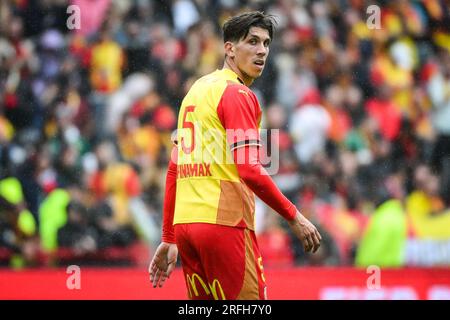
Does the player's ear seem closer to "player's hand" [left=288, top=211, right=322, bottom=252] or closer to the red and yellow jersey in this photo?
the red and yellow jersey

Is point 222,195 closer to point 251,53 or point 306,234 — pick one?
point 306,234

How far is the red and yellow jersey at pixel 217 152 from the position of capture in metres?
4.85

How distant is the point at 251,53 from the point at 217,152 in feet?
2.13

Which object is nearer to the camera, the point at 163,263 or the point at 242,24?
the point at 242,24

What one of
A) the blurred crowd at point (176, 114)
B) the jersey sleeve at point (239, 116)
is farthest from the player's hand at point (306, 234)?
the blurred crowd at point (176, 114)

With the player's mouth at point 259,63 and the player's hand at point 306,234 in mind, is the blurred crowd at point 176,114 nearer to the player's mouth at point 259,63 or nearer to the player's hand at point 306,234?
the player's mouth at point 259,63

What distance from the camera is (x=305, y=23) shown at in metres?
12.5

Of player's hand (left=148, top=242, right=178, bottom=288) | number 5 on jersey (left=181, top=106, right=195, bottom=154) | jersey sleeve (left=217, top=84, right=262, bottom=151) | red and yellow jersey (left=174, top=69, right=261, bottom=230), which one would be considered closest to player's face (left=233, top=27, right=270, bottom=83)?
red and yellow jersey (left=174, top=69, right=261, bottom=230)

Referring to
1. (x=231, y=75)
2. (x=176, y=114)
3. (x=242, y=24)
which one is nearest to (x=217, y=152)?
(x=231, y=75)

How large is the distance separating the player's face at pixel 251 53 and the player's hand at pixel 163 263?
3.63 feet

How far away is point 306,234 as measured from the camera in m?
4.78

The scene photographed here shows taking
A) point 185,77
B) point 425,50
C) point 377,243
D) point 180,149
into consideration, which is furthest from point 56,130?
point 180,149

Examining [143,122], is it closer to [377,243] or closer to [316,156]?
[316,156]

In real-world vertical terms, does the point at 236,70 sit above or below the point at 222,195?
above
